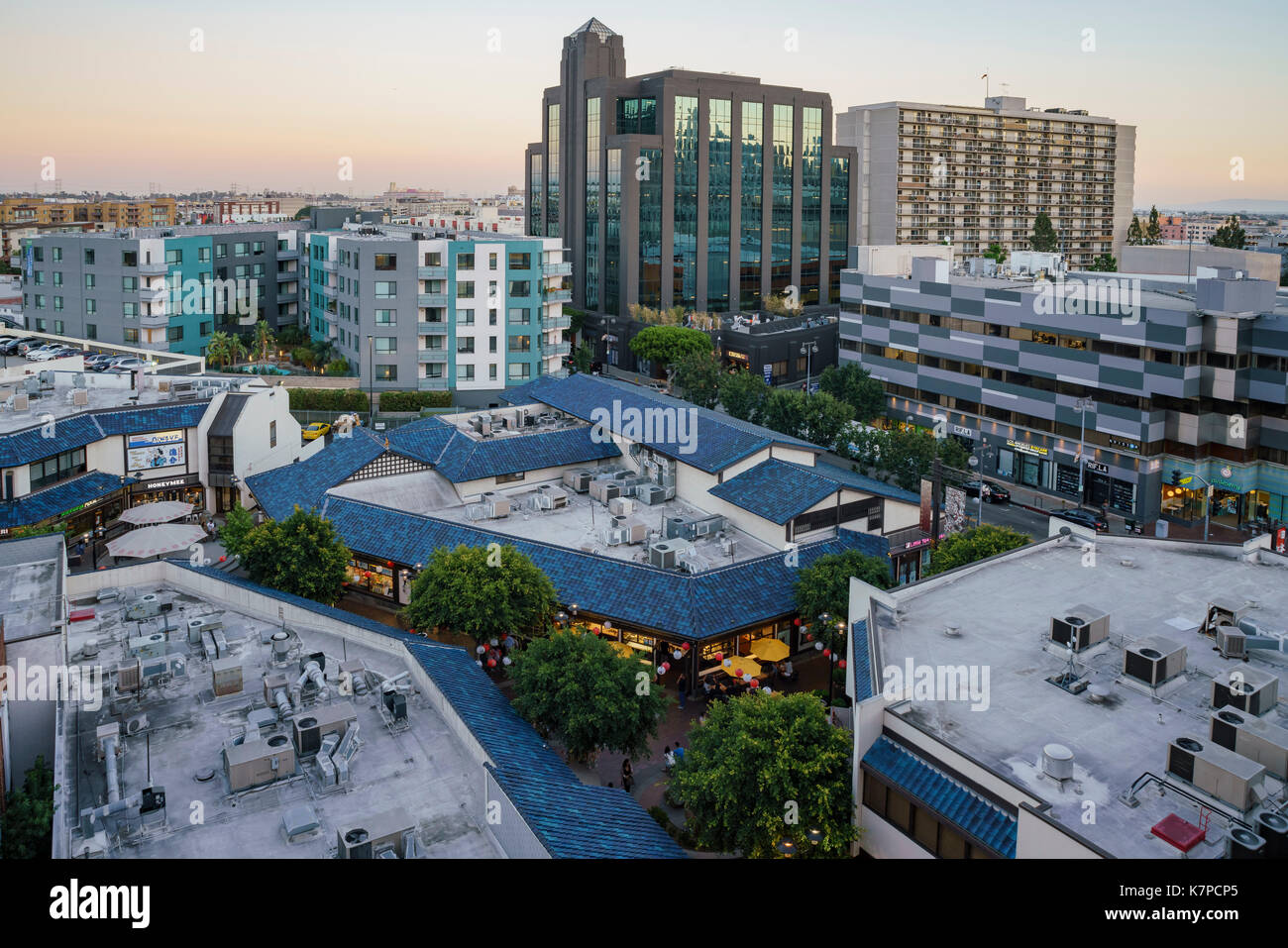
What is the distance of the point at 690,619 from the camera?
3859 cm

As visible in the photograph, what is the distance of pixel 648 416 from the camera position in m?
55.2

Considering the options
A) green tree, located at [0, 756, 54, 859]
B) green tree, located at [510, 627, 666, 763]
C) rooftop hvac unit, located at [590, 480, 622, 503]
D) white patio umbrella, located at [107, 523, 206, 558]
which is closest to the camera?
green tree, located at [0, 756, 54, 859]

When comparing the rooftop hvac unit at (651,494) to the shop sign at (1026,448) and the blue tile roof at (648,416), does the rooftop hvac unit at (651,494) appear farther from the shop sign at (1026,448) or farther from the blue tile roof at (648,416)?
the shop sign at (1026,448)

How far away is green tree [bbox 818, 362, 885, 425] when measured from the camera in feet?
267

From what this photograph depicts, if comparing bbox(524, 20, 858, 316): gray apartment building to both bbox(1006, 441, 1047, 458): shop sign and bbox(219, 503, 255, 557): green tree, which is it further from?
bbox(219, 503, 255, 557): green tree

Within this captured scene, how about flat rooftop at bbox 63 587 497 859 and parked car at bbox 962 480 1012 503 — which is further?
parked car at bbox 962 480 1012 503

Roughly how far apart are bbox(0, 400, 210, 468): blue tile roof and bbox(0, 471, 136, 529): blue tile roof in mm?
1766

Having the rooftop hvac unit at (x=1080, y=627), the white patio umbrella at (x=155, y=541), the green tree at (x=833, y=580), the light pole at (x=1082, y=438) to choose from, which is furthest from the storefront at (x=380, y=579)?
the light pole at (x=1082, y=438)

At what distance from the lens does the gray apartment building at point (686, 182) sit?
117625 millimetres

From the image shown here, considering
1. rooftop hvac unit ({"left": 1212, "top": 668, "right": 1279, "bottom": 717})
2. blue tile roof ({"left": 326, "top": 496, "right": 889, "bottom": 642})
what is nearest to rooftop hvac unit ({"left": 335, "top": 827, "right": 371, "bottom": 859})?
blue tile roof ({"left": 326, "top": 496, "right": 889, "bottom": 642})

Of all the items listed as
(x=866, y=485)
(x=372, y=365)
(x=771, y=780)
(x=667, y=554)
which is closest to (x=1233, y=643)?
Result: (x=771, y=780)

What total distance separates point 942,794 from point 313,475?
37574 millimetres
